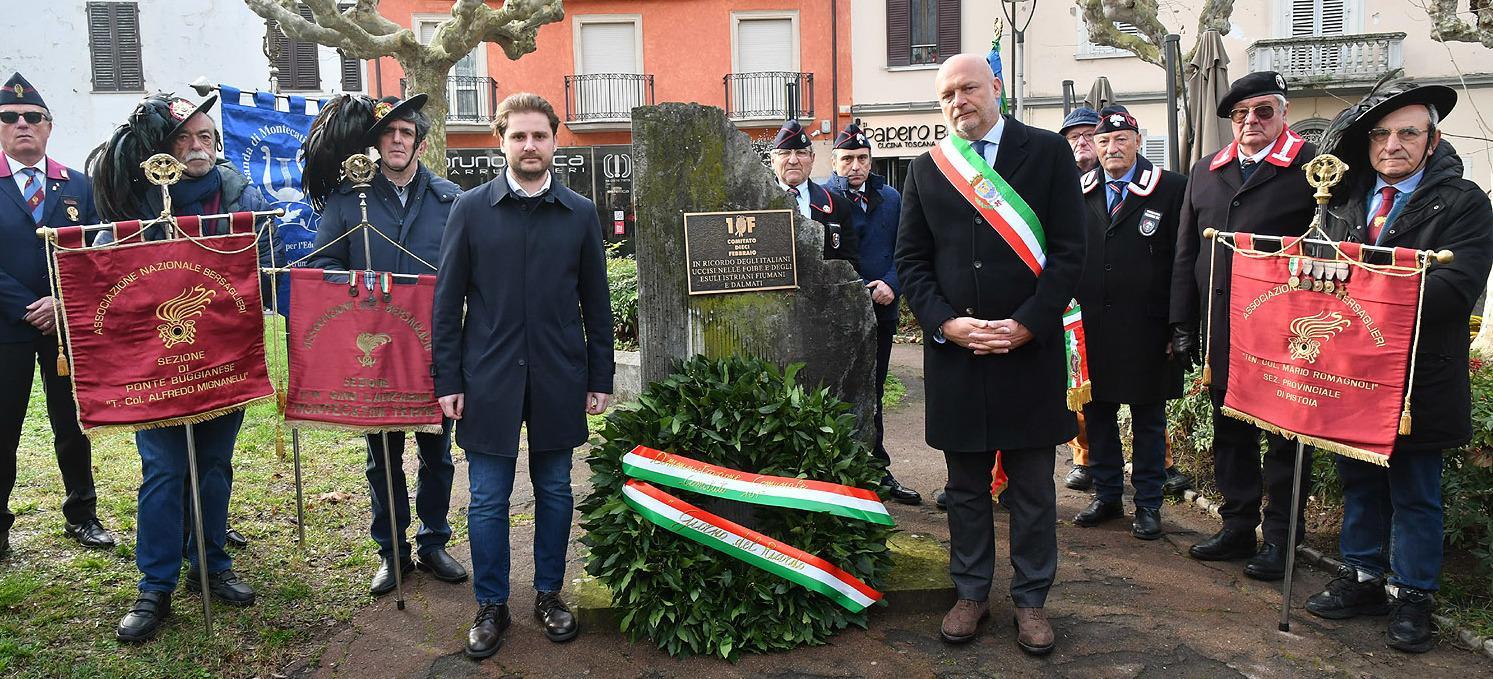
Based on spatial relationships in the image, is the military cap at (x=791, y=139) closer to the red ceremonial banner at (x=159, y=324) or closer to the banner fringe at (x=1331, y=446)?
the banner fringe at (x=1331, y=446)

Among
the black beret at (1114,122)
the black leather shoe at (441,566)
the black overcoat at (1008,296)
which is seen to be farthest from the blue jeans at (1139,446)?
the black leather shoe at (441,566)

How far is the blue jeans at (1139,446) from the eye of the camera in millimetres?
4945

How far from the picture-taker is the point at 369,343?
Answer: 4051mm

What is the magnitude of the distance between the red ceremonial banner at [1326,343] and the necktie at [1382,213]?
9.4 inches

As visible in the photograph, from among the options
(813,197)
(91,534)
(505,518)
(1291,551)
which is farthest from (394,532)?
(1291,551)

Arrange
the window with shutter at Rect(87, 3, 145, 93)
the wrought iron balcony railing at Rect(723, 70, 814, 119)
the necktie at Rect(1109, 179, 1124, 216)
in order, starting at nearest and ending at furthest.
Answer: the necktie at Rect(1109, 179, 1124, 216)
the window with shutter at Rect(87, 3, 145, 93)
the wrought iron balcony railing at Rect(723, 70, 814, 119)

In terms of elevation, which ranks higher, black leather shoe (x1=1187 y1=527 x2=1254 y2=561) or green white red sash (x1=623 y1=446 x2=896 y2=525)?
green white red sash (x1=623 y1=446 x2=896 y2=525)

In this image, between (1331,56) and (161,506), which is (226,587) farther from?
(1331,56)

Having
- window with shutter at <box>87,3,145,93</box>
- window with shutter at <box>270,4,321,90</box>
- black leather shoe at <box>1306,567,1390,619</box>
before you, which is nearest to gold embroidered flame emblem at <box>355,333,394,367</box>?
black leather shoe at <box>1306,567,1390,619</box>

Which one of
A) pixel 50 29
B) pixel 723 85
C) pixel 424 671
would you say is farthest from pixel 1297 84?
pixel 50 29

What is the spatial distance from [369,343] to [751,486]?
5.41ft

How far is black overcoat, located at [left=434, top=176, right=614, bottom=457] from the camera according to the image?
369 cm

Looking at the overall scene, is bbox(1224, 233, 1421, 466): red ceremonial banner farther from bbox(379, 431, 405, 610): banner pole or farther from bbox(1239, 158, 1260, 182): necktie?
bbox(379, 431, 405, 610): banner pole

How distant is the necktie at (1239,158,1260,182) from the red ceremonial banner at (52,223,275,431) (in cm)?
413
